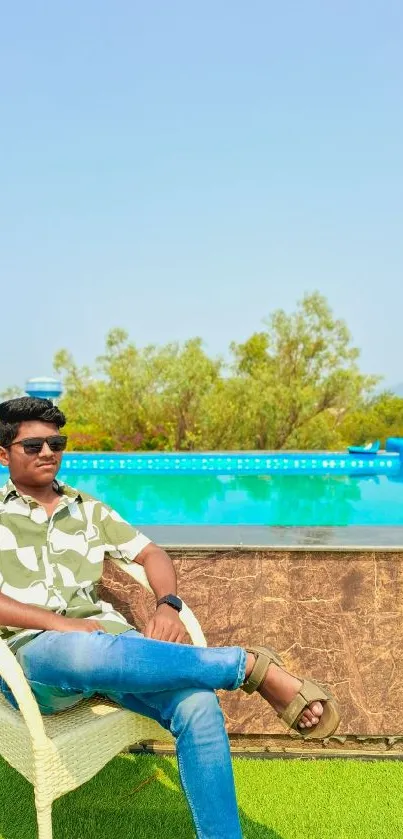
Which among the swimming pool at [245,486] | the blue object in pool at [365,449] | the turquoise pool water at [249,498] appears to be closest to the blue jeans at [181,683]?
the swimming pool at [245,486]

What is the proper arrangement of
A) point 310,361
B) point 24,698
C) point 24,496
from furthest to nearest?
point 310,361 < point 24,496 < point 24,698

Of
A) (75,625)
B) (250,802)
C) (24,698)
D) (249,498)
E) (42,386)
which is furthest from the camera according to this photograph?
(42,386)

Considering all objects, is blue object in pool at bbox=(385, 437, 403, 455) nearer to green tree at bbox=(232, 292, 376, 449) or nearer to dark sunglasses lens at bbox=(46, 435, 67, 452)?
green tree at bbox=(232, 292, 376, 449)

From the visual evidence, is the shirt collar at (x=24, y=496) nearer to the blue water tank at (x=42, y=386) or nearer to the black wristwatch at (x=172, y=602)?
the black wristwatch at (x=172, y=602)

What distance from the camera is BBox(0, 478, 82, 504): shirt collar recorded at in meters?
2.50

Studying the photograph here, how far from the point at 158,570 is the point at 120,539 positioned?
16 cm

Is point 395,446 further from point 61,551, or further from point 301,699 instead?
point 301,699

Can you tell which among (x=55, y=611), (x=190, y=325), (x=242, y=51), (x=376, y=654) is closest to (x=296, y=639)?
(x=376, y=654)

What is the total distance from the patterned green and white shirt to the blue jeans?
0.25 meters

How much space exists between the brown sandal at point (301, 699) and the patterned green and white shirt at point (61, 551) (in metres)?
0.45

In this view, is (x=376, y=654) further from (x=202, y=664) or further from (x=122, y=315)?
(x=122, y=315)

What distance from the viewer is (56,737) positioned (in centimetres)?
205

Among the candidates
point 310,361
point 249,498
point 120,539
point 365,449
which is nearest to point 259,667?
point 120,539

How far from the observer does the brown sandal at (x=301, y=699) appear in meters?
2.04
